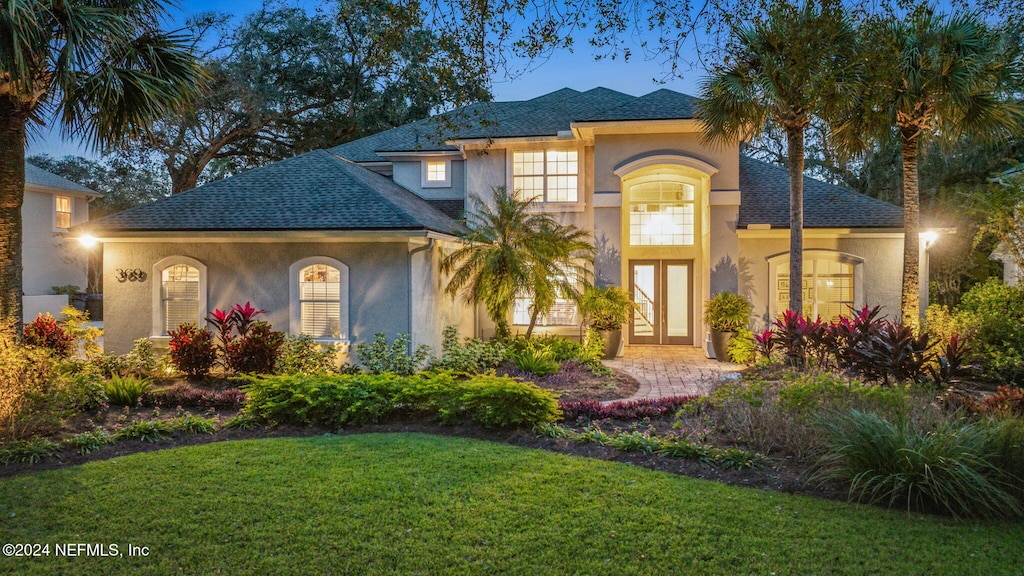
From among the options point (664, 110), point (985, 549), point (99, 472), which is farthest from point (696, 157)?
point (99, 472)

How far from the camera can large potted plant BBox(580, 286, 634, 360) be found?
1400 centimetres

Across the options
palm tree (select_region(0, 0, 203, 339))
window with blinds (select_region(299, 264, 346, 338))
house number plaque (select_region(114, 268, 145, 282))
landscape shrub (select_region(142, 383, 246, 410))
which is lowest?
landscape shrub (select_region(142, 383, 246, 410))

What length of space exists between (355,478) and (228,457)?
1684mm

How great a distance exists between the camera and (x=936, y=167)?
20.5 meters

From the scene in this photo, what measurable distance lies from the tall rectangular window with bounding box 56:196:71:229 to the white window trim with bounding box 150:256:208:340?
54.3 ft

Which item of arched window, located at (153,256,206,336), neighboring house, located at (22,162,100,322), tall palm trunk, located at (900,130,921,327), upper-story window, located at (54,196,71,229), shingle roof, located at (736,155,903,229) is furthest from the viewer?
upper-story window, located at (54,196,71,229)

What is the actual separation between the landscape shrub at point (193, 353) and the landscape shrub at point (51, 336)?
206 centimetres

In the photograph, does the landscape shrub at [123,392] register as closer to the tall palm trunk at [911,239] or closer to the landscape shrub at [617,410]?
the landscape shrub at [617,410]

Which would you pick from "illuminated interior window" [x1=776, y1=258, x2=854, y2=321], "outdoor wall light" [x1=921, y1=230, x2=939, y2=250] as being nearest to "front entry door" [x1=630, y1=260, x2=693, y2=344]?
"illuminated interior window" [x1=776, y1=258, x2=854, y2=321]

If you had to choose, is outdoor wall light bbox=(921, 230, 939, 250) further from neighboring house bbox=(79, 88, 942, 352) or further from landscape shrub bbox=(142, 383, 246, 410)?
landscape shrub bbox=(142, 383, 246, 410)

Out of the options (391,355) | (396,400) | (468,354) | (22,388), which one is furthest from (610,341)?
(22,388)

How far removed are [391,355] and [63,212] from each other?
71.5 ft

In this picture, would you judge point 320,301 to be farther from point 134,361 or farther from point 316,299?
point 134,361

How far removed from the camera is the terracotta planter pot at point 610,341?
14.1m
